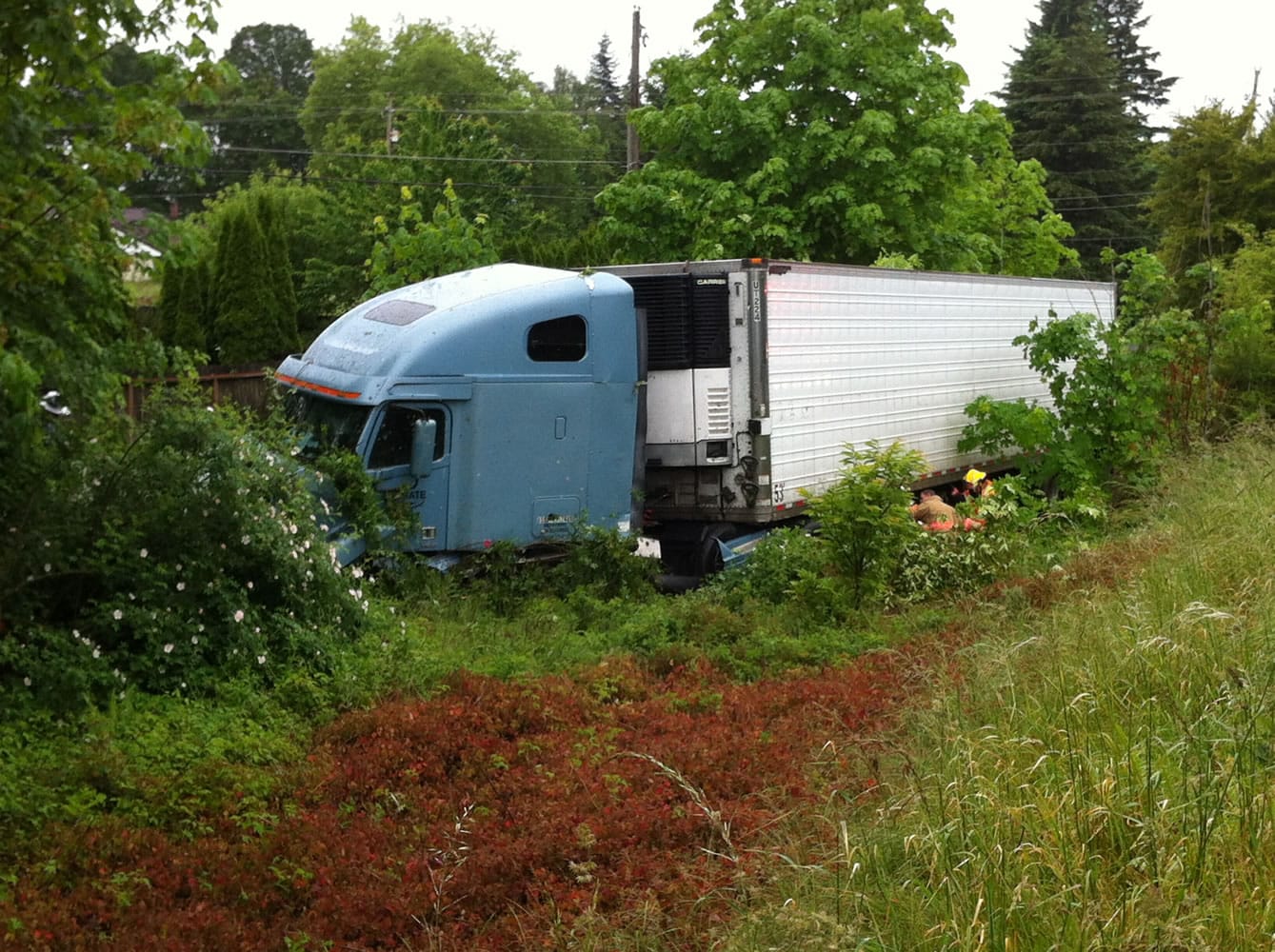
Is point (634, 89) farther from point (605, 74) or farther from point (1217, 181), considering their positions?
point (605, 74)

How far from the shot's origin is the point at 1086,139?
179 feet

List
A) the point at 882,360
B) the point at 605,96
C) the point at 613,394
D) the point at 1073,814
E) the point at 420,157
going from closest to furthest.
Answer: the point at 1073,814
the point at 613,394
the point at 882,360
the point at 420,157
the point at 605,96

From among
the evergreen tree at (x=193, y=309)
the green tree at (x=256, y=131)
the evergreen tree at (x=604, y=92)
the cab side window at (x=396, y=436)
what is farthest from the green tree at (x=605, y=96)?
the cab side window at (x=396, y=436)

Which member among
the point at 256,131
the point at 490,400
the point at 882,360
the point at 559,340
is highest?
the point at 256,131

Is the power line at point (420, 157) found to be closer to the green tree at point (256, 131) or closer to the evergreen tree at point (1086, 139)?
the green tree at point (256, 131)

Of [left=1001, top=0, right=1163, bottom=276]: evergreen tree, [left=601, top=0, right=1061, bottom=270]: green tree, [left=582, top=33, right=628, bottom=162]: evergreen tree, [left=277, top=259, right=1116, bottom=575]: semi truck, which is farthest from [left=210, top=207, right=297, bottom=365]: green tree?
[left=582, top=33, right=628, bottom=162]: evergreen tree

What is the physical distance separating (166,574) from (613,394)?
543 cm

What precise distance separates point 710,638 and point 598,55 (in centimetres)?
7984

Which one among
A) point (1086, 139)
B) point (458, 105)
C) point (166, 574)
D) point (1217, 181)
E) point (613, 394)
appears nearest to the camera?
point (166, 574)

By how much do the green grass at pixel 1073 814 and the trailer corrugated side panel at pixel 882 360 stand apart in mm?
7282

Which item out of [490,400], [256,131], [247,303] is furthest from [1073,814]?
[256,131]

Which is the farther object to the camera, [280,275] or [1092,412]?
[280,275]

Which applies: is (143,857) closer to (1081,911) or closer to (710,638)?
(1081,911)

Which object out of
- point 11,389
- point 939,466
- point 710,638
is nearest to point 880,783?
point 11,389
